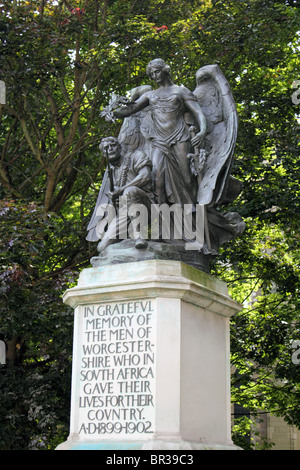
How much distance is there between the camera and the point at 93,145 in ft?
54.2

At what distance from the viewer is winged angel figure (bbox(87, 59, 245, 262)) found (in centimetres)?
893

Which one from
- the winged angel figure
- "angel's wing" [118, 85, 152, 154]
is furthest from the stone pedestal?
"angel's wing" [118, 85, 152, 154]

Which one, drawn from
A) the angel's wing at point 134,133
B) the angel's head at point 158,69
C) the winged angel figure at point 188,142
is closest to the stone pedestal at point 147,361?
the winged angel figure at point 188,142

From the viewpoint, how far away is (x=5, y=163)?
15.5m

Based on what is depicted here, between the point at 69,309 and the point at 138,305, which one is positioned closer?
the point at 138,305

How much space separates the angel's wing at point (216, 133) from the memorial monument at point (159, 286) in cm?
1

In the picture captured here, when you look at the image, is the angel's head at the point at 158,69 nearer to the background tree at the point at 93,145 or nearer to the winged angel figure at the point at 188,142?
the winged angel figure at the point at 188,142

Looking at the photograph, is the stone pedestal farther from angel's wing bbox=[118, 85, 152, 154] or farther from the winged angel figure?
angel's wing bbox=[118, 85, 152, 154]

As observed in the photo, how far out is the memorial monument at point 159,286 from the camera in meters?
7.59
